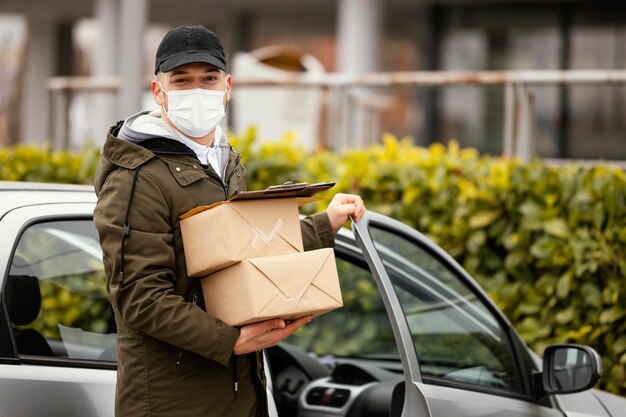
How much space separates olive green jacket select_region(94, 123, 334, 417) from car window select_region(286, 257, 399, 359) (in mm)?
3048

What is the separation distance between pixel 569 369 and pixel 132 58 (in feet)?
12.0

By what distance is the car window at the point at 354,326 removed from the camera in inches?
222

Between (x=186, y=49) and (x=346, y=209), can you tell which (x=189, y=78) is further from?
(x=346, y=209)

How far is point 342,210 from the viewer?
9.61 feet

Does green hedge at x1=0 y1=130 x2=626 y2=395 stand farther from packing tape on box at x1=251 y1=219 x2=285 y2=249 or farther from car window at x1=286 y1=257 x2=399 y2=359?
packing tape on box at x1=251 y1=219 x2=285 y2=249

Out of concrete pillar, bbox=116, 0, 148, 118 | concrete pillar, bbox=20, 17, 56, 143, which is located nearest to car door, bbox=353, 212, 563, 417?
concrete pillar, bbox=116, 0, 148, 118

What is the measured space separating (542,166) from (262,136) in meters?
4.19

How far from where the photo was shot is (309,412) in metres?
3.79

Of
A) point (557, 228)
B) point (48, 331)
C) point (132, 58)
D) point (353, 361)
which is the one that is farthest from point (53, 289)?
point (132, 58)

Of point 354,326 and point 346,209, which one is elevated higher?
point 346,209

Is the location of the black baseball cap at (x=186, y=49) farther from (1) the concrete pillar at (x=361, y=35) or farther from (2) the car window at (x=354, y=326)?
(1) the concrete pillar at (x=361, y=35)

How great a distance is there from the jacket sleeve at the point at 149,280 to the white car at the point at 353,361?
0.53m

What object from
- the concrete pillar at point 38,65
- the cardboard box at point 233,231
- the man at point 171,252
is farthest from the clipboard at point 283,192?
the concrete pillar at point 38,65

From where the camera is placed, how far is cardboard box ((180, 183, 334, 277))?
7.91 feet
